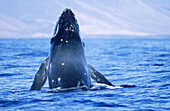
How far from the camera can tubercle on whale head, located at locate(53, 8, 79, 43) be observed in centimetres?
1151

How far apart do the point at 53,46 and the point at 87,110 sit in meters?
3.78

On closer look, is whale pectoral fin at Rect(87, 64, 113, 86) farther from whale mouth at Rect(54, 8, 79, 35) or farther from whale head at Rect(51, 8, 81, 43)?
whale mouth at Rect(54, 8, 79, 35)

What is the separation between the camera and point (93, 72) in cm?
1158

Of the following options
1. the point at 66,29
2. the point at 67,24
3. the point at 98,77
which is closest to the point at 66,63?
the point at 98,77

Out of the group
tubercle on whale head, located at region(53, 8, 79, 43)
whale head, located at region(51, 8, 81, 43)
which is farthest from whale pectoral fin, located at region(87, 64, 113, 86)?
tubercle on whale head, located at region(53, 8, 79, 43)

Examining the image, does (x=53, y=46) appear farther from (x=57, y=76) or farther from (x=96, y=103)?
(x=96, y=103)

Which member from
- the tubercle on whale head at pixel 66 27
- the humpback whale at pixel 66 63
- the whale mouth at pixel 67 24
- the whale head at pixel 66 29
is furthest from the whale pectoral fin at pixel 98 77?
the whale mouth at pixel 67 24

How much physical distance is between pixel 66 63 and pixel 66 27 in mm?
1774

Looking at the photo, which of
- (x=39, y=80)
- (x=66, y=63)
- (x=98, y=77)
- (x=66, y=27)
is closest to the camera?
(x=66, y=63)

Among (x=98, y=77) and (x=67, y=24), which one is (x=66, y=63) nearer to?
(x=98, y=77)

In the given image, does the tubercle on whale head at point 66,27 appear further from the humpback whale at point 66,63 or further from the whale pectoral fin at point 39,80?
the whale pectoral fin at point 39,80

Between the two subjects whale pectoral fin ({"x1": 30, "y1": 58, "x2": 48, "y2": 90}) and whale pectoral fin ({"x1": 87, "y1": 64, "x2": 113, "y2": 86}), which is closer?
whale pectoral fin ({"x1": 30, "y1": 58, "x2": 48, "y2": 90})

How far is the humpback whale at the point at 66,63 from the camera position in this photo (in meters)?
10.1

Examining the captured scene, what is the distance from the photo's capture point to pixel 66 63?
10523 mm
